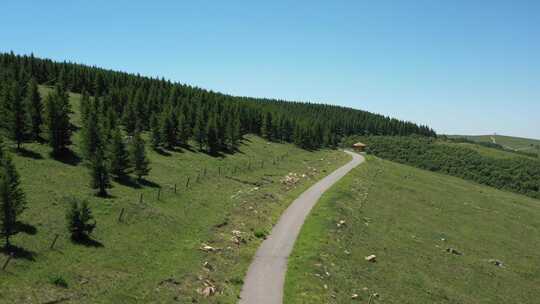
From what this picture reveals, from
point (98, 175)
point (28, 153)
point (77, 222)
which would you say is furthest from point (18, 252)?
point (28, 153)

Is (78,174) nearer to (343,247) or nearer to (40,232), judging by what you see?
(40,232)

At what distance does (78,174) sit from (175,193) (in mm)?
13428

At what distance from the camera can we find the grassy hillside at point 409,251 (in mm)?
27391

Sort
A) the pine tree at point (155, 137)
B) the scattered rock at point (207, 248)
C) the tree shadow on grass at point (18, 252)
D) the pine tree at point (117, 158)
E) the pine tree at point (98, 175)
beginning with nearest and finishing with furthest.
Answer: the tree shadow on grass at point (18, 252)
the scattered rock at point (207, 248)
the pine tree at point (98, 175)
the pine tree at point (117, 158)
the pine tree at point (155, 137)

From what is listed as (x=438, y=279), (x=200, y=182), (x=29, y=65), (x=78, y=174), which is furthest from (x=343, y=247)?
(x=29, y=65)

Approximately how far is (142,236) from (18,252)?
9.17 meters

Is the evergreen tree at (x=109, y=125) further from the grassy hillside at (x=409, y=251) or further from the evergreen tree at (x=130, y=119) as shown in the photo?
the grassy hillside at (x=409, y=251)

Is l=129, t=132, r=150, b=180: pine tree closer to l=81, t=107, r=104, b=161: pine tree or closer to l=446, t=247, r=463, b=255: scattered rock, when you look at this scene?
l=81, t=107, r=104, b=161: pine tree

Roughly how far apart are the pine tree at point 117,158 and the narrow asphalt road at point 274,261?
23492mm

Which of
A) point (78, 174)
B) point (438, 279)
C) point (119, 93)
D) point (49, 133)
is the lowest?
point (438, 279)

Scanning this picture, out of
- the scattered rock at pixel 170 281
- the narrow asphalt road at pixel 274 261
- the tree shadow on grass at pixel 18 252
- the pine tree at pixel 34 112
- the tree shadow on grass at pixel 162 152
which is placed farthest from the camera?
the tree shadow on grass at pixel 162 152

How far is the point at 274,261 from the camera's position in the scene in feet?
94.8

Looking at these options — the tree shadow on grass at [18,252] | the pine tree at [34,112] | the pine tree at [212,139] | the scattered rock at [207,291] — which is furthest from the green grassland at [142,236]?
the pine tree at [212,139]

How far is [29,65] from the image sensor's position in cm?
12875
